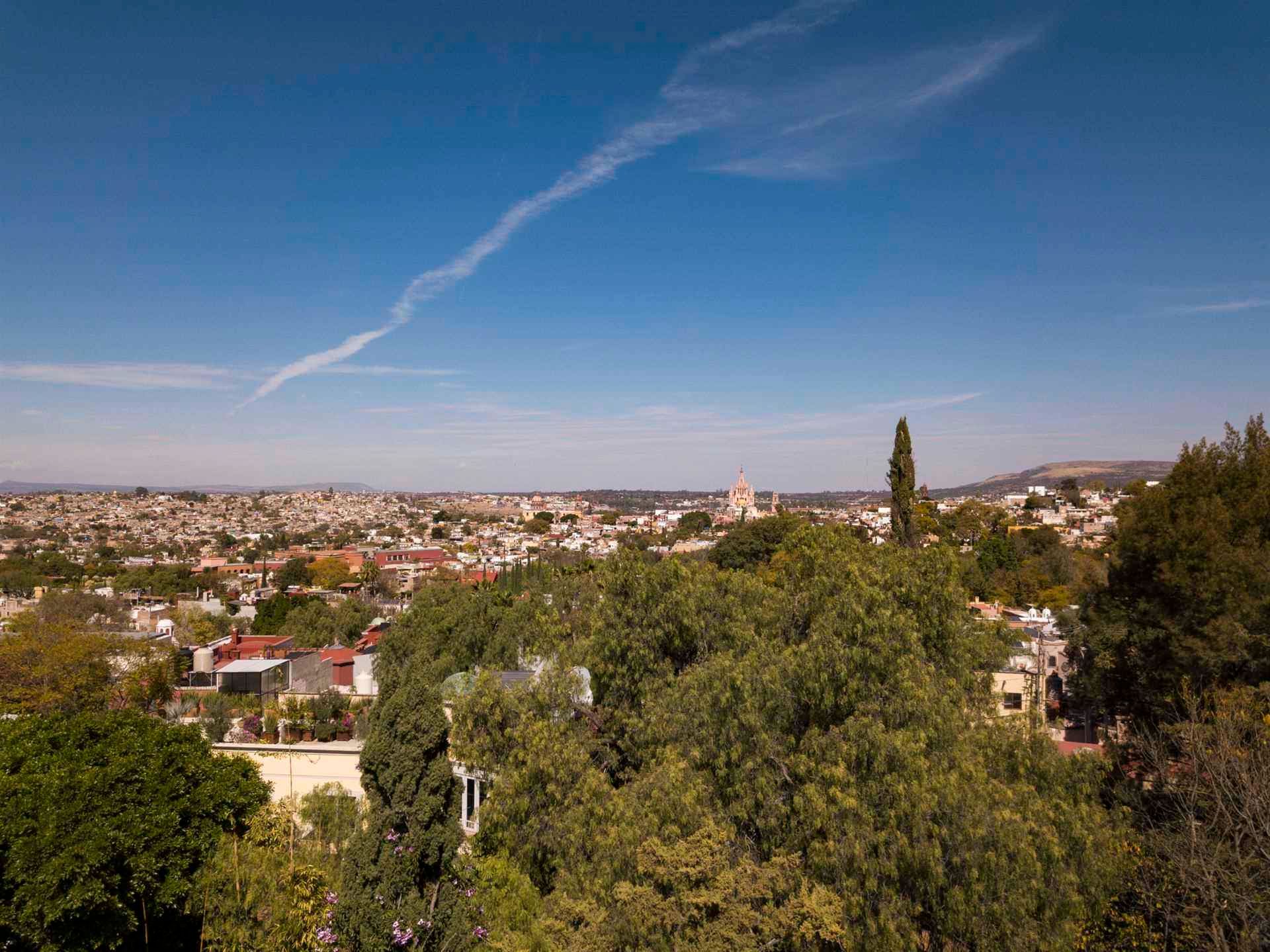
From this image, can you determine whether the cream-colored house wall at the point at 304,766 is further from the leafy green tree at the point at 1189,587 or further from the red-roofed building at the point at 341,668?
the leafy green tree at the point at 1189,587

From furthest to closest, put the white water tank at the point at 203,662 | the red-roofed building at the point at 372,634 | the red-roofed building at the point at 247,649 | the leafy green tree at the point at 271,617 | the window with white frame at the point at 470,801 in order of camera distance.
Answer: the leafy green tree at the point at 271,617
the red-roofed building at the point at 372,634
the red-roofed building at the point at 247,649
the white water tank at the point at 203,662
the window with white frame at the point at 470,801

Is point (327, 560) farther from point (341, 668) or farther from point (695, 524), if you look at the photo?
point (695, 524)

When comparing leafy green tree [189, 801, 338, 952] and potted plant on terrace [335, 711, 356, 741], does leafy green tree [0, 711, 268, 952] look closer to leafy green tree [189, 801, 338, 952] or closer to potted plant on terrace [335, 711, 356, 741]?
leafy green tree [189, 801, 338, 952]

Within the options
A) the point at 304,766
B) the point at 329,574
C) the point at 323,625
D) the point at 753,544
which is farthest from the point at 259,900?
the point at 329,574

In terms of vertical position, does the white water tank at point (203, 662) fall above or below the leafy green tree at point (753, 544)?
below

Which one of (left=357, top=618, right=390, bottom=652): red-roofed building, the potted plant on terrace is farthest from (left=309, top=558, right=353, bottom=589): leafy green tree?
the potted plant on terrace

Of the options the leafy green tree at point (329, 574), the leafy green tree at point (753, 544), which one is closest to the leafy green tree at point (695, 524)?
the leafy green tree at point (329, 574)

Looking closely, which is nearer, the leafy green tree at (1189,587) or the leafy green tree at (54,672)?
the leafy green tree at (1189,587)
